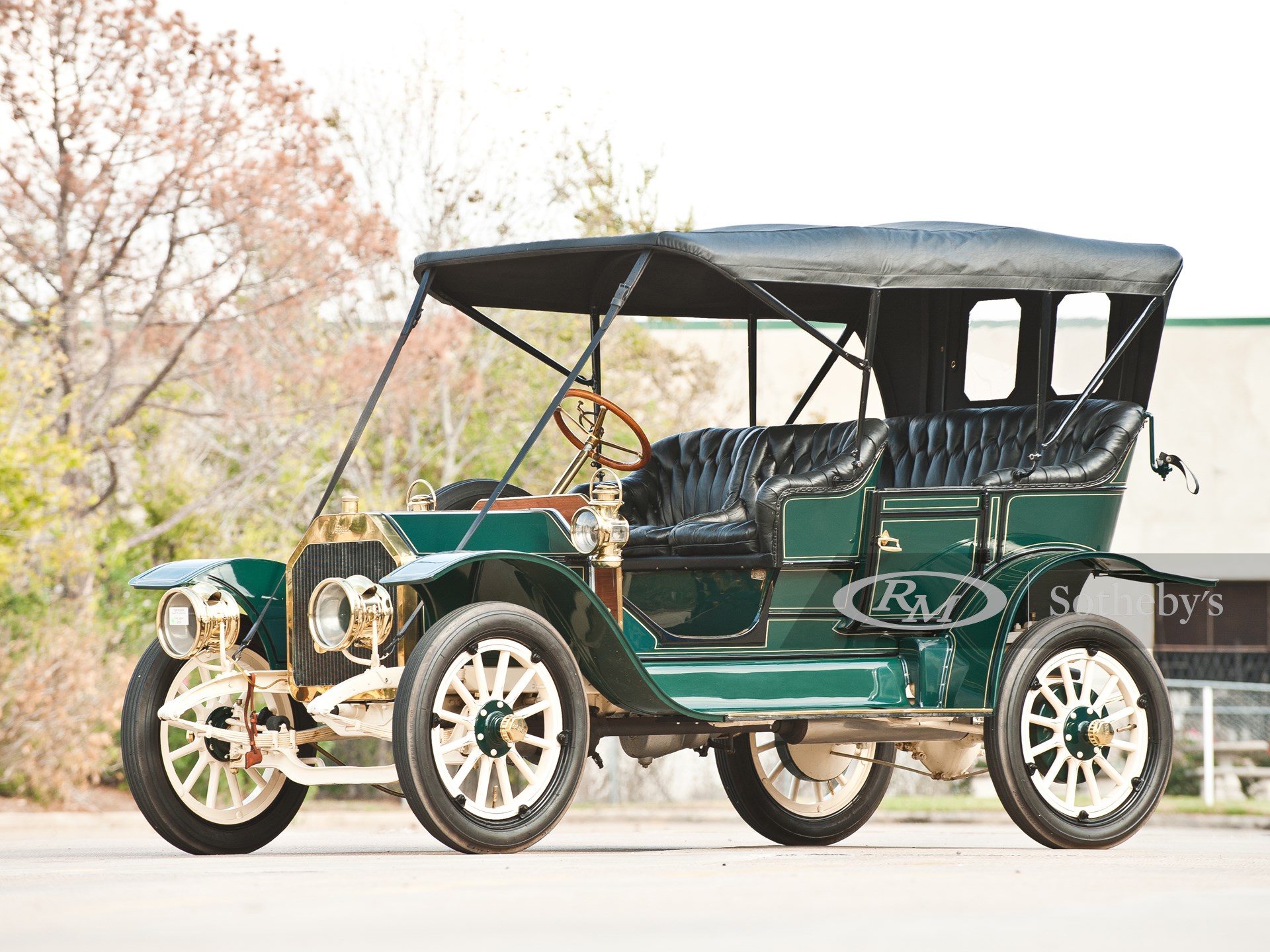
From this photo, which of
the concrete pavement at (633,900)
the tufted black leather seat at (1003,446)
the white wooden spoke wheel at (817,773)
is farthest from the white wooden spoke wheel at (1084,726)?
the white wooden spoke wheel at (817,773)

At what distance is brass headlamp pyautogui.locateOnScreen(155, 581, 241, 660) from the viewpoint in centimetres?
698

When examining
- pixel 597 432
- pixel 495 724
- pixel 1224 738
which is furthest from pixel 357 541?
pixel 1224 738

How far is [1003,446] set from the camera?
842 centimetres

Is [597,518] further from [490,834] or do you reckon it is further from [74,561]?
[74,561]

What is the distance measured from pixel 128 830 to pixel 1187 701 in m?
9.89

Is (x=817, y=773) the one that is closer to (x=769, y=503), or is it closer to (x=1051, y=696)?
(x=1051, y=696)

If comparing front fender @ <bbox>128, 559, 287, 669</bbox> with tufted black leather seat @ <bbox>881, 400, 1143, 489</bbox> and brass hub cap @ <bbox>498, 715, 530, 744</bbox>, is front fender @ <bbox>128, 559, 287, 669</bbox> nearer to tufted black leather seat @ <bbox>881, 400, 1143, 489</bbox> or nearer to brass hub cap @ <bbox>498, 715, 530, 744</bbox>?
brass hub cap @ <bbox>498, 715, 530, 744</bbox>

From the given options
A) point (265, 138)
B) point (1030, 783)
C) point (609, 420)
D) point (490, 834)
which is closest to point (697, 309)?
point (1030, 783)

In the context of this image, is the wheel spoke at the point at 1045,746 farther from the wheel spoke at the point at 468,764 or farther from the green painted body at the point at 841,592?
the wheel spoke at the point at 468,764

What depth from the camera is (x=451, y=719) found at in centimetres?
621

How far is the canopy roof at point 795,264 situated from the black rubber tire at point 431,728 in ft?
5.33

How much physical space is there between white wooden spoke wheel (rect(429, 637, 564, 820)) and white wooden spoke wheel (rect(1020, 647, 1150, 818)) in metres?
2.22

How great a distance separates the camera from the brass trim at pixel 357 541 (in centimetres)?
663

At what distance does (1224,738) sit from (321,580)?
1177cm
